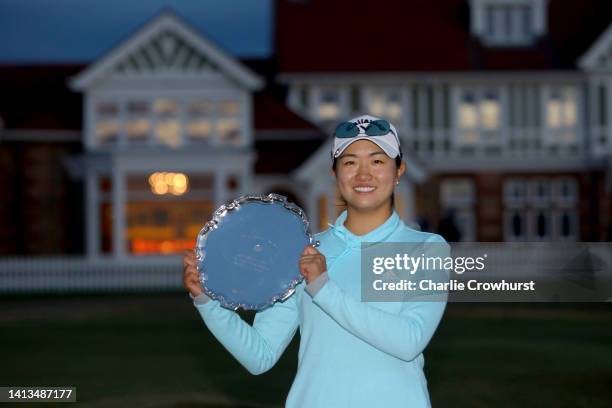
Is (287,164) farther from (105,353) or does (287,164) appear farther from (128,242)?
(105,353)

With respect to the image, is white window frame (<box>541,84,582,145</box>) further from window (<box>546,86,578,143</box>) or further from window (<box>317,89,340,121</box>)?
window (<box>317,89,340,121</box>)

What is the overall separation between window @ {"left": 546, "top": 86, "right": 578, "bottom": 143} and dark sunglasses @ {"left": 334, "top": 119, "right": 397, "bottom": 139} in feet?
97.2

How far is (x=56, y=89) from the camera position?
3291 centimetres

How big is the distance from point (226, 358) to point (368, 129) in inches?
402

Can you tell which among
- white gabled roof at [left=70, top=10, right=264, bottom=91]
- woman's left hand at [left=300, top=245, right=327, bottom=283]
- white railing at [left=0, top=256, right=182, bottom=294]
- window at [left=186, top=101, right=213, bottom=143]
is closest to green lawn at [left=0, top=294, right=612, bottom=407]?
white railing at [left=0, top=256, right=182, bottom=294]

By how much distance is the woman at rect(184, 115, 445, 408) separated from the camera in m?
2.91

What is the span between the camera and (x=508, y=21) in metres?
33.3

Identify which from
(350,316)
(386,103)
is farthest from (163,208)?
(350,316)

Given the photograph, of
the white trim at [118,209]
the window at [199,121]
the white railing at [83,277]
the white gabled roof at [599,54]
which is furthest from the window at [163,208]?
the white gabled roof at [599,54]

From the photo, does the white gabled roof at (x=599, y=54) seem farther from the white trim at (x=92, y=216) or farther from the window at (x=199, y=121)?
the white trim at (x=92, y=216)

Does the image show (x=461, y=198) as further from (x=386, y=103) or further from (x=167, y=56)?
(x=167, y=56)

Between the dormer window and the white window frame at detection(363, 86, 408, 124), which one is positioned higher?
the dormer window

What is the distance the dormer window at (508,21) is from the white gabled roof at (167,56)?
28.7 feet

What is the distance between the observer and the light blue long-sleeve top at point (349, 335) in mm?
2893
